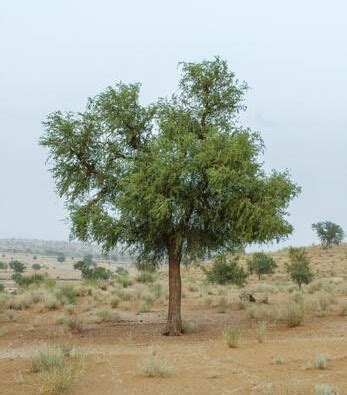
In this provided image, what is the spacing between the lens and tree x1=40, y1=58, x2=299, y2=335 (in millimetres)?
18375

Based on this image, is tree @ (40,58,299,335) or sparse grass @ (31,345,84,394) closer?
sparse grass @ (31,345,84,394)

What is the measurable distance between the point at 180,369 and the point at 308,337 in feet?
22.3

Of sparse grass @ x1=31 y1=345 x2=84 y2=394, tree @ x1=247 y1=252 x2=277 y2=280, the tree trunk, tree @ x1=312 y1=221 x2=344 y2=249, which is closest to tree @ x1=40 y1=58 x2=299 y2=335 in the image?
the tree trunk

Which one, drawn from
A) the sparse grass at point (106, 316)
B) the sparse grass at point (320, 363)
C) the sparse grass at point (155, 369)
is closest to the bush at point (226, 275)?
the sparse grass at point (106, 316)

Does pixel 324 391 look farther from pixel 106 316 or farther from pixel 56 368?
pixel 106 316

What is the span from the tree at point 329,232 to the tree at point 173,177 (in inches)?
2342

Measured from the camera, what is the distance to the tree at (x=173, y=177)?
60.3 ft

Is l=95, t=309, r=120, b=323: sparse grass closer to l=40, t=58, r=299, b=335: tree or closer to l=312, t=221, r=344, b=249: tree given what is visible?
l=40, t=58, r=299, b=335: tree

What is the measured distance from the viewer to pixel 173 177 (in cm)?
1830

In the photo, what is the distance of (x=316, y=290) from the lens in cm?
3881

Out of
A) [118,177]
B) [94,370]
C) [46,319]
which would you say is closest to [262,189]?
[118,177]

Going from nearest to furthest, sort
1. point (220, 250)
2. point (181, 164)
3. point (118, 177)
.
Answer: point (181, 164)
point (118, 177)
point (220, 250)

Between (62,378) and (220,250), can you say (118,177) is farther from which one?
(62,378)

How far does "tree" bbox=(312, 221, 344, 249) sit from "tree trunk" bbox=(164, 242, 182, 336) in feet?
197
